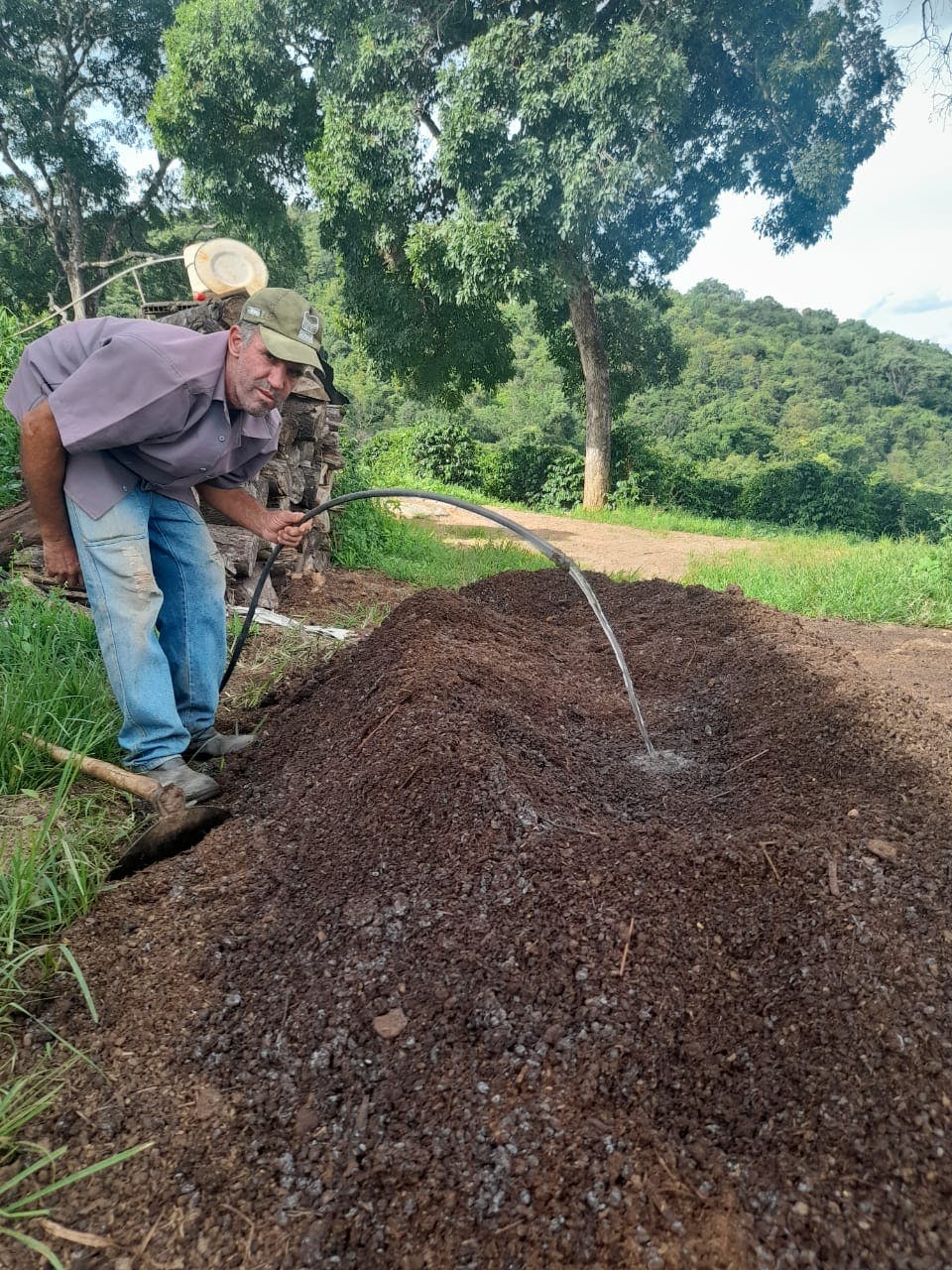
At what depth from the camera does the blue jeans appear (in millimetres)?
2092

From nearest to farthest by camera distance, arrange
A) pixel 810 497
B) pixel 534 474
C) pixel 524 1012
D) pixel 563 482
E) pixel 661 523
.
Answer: pixel 524 1012
pixel 661 523
pixel 563 482
pixel 534 474
pixel 810 497

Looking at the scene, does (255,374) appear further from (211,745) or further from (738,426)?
(738,426)

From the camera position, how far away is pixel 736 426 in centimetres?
2734

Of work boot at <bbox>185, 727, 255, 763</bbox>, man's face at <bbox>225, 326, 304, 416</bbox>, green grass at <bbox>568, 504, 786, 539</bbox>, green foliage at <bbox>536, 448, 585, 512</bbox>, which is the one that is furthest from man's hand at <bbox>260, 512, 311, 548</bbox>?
green foliage at <bbox>536, 448, 585, 512</bbox>

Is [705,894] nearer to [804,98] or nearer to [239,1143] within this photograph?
[239,1143]

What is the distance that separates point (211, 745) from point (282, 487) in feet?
8.77

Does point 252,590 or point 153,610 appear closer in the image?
point 153,610

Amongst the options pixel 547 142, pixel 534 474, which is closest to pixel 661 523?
pixel 534 474

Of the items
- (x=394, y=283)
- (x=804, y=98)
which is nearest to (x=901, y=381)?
(x=804, y=98)

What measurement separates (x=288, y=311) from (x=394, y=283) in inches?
481

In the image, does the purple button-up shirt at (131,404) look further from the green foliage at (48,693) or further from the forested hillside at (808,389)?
Answer: the forested hillside at (808,389)

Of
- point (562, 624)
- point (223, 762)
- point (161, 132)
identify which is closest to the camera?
point (223, 762)

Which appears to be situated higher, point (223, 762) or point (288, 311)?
point (288, 311)

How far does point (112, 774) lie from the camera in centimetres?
200
